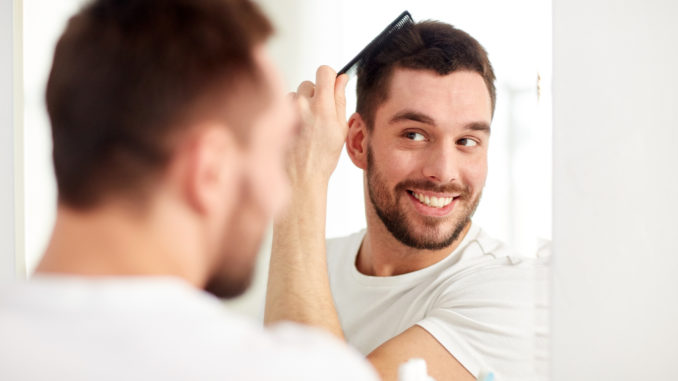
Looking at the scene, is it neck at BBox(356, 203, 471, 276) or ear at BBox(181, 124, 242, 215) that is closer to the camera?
ear at BBox(181, 124, 242, 215)

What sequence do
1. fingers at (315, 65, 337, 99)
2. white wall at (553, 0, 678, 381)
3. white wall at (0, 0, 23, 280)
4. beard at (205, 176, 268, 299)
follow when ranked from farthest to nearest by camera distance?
white wall at (0, 0, 23, 280) < white wall at (553, 0, 678, 381) < fingers at (315, 65, 337, 99) < beard at (205, 176, 268, 299)

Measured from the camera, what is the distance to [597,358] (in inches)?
43.4

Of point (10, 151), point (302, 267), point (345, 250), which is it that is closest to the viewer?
point (302, 267)

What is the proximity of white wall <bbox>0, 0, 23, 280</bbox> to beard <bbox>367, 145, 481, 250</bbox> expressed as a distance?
0.72 m

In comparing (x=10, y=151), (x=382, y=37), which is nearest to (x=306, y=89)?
(x=382, y=37)

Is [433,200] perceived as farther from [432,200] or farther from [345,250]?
[345,250]

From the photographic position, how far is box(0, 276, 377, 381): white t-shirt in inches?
20.5

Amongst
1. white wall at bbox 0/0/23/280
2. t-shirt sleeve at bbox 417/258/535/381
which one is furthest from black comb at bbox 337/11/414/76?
white wall at bbox 0/0/23/280

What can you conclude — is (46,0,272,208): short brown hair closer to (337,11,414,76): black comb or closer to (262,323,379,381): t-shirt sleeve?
(262,323,379,381): t-shirt sleeve

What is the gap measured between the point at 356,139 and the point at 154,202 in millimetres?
420

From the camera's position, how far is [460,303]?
2.99 ft

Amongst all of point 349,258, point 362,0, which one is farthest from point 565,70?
point 349,258

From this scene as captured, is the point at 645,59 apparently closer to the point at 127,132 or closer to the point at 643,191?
the point at 643,191

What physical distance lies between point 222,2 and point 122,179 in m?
0.22
